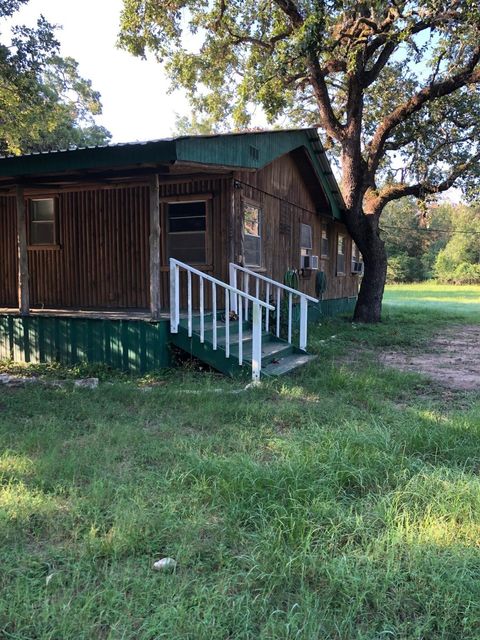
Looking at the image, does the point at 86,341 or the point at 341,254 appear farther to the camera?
the point at 341,254

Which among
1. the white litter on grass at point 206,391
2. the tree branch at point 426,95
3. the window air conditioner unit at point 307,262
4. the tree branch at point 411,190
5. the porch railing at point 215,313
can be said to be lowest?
the white litter on grass at point 206,391

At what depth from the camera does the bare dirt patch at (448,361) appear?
6445 millimetres

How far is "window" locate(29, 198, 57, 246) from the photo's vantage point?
898 cm

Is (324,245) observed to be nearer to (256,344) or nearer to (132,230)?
(132,230)

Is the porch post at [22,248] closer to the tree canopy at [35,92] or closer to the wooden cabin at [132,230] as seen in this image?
the wooden cabin at [132,230]

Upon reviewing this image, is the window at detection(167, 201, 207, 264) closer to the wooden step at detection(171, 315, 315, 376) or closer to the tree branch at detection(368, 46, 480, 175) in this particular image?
the wooden step at detection(171, 315, 315, 376)

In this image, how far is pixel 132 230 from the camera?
27.5ft

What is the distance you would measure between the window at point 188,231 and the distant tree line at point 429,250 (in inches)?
1814

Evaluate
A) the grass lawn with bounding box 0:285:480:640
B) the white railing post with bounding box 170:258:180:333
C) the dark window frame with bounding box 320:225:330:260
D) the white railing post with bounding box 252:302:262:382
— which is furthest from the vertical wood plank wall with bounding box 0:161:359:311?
the dark window frame with bounding box 320:225:330:260

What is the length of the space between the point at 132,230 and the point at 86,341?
7.98 feet

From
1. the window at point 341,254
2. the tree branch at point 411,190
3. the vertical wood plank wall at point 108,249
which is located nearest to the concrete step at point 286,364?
the vertical wood plank wall at point 108,249

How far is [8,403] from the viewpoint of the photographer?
5.04 meters

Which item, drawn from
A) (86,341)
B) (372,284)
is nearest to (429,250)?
(372,284)

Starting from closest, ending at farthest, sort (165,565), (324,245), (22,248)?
(165,565) → (22,248) → (324,245)
